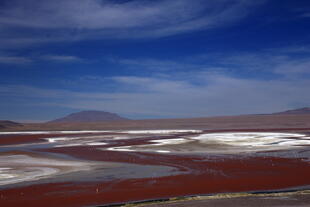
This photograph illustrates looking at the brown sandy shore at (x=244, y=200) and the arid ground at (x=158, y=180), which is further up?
the arid ground at (x=158, y=180)

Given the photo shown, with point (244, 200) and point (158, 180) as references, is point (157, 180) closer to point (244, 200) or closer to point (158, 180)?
point (158, 180)

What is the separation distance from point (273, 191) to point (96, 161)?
12.9 meters

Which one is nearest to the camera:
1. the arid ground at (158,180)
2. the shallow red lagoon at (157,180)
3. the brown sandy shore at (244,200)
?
the brown sandy shore at (244,200)

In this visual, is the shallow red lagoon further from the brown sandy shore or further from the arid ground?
the brown sandy shore

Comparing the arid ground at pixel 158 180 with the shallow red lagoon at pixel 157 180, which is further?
the shallow red lagoon at pixel 157 180

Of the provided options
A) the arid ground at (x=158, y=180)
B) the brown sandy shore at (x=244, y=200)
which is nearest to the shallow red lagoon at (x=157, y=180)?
the arid ground at (x=158, y=180)

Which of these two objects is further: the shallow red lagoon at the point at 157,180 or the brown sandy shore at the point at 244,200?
the shallow red lagoon at the point at 157,180

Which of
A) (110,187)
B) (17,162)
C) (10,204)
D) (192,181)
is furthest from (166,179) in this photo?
(17,162)

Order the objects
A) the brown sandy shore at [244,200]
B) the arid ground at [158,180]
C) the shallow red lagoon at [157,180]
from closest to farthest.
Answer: the brown sandy shore at [244,200], the arid ground at [158,180], the shallow red lagoon at [157,180]

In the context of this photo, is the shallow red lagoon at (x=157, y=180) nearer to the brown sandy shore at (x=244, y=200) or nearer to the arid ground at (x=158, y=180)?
the arid ground at (x=158, y=180)

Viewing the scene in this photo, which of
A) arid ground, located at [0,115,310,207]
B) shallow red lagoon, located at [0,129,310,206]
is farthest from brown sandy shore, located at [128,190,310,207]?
shallow red lagoon, located at [0,129,310,206]

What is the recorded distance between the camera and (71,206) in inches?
494

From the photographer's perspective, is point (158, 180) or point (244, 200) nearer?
point (244, 200)

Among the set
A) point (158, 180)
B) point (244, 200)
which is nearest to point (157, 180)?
point (158, 180)
